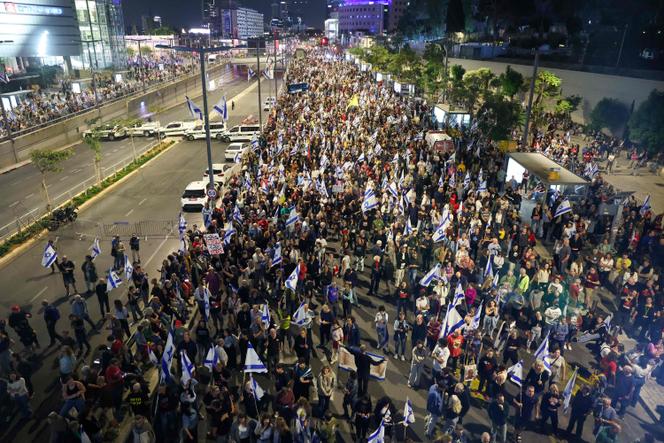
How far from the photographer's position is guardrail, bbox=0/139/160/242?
22.6 meters

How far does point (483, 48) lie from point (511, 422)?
67690mm

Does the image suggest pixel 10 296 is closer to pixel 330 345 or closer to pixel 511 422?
pixel 330 345

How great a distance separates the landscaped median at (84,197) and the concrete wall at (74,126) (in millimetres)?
8805

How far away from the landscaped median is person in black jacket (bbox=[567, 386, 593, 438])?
68.8ft

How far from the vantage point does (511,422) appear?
1037cm

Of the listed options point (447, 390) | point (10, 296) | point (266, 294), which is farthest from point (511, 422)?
point (10, 296)

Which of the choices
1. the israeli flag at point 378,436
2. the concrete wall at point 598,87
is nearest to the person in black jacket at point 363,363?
the israeli flag at point 378,436

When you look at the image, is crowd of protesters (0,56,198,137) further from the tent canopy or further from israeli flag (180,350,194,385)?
the tent canopy

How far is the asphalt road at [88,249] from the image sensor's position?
472 inches

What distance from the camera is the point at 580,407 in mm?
9656

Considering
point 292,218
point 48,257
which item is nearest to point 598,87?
point 292,218

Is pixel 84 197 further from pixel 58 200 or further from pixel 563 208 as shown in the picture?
pixel 563 208

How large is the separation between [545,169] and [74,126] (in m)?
42.1

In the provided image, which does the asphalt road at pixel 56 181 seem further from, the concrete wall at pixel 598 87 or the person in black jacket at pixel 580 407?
the concrete wall at pixel 598 87
